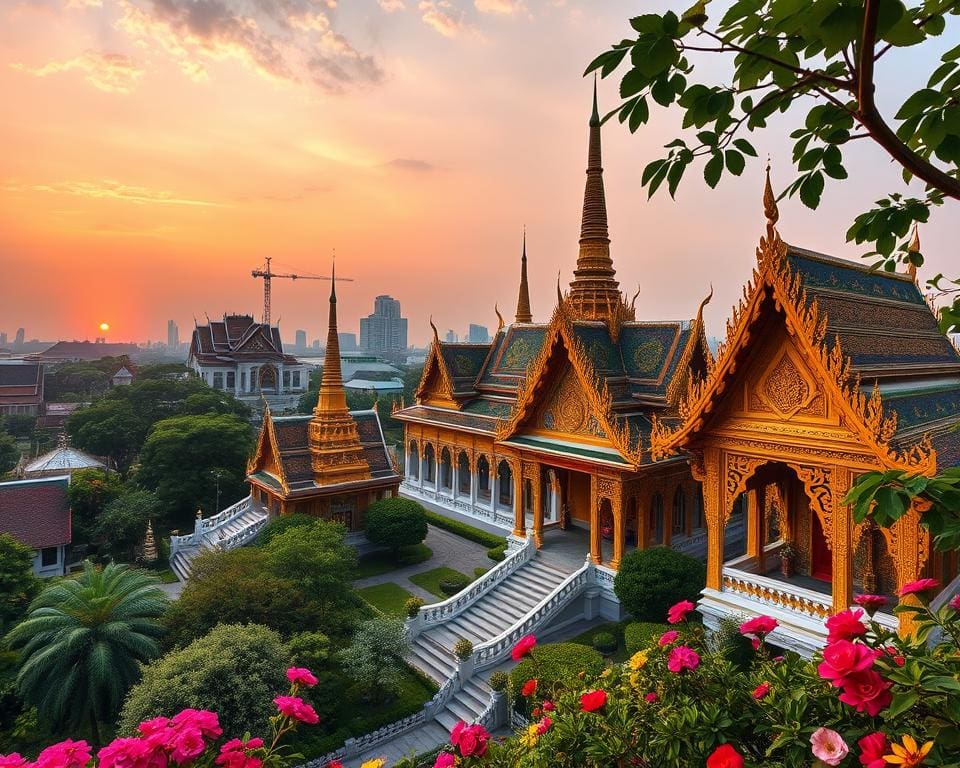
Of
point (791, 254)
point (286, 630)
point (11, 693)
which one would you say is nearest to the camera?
point (791, 254)

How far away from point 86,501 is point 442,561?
42.4 feet

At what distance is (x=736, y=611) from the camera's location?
939 cm

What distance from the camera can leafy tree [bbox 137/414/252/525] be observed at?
2381 cm

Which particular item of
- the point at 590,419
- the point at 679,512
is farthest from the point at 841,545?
the point at 679,512

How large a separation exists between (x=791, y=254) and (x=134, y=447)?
36.6 metres

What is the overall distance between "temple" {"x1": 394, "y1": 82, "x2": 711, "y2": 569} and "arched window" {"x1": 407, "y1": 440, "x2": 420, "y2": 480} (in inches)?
118

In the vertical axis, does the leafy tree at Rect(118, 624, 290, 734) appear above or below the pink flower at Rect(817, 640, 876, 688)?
below

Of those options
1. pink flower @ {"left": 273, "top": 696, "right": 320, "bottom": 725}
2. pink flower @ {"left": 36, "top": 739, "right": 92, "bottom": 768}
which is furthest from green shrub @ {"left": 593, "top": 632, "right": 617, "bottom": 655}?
pink flower @ {"left": 36, "top": 739, "right": 92, "bottom": 768}

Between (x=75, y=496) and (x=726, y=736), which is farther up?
(x=726, y=736)

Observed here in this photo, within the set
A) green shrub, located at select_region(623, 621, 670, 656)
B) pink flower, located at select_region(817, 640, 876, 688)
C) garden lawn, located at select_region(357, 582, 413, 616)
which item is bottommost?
garden lawn, located at select_region(357, 582, 413, 616)

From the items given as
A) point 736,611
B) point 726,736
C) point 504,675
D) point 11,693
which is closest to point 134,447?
point 11,693

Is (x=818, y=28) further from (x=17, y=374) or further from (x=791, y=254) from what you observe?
(x=17, y=374)

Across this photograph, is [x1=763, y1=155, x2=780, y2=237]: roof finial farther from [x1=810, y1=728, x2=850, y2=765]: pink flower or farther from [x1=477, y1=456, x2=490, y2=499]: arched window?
[x1=477, y1=456, x2=490, y2=499]: arched window

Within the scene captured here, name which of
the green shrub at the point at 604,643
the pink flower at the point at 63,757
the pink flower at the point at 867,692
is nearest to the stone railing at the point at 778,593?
the green shrub at the point at 604,643
